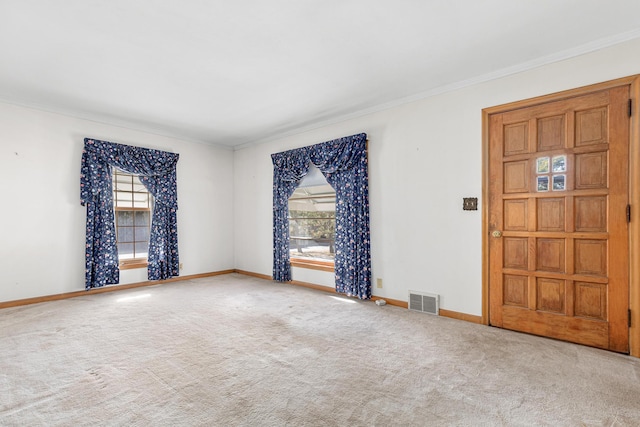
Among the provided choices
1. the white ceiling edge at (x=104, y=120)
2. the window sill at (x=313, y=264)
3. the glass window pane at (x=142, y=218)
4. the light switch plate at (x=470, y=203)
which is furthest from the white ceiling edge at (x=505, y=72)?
the glass window pane at (x=142, y=218)

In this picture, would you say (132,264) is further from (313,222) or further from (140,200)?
(313,222)

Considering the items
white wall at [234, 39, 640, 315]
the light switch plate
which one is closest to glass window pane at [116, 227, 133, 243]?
white wall at [234, 39, 640, 315]

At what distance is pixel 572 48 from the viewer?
2.78 metres

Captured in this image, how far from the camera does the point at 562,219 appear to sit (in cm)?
290

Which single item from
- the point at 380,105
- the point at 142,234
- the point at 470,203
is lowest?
the point at 142,234

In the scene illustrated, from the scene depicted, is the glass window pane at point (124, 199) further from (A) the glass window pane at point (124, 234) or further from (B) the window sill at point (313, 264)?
(B) the window sill at point (313, 264)

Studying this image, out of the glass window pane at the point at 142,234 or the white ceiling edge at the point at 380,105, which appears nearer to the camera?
the white ceiling edge at the point at 380,105

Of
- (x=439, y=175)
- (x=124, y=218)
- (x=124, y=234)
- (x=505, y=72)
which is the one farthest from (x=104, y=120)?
(x=505, y=72)

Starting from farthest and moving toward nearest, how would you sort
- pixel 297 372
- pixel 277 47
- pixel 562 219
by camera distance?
pixel 562 219 → pixel 277 47 → pixel 297 372

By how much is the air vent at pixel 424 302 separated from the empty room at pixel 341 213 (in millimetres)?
29

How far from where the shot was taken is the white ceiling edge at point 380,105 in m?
2.70

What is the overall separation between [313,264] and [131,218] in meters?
3.11

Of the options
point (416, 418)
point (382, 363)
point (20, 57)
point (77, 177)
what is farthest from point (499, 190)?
point (77, 177)

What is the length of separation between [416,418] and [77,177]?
5.15 m
